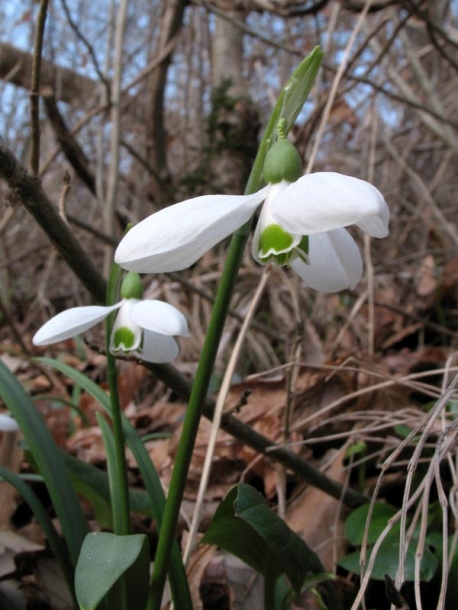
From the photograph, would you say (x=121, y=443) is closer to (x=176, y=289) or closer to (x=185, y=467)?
(x=185, y=467)

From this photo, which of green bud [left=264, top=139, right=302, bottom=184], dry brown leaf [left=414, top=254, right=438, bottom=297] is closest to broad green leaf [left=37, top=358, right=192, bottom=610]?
green bud [left=264, top=139, right=302, bottom=184]

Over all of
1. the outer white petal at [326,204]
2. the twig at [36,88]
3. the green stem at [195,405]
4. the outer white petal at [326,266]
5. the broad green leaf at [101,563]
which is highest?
the twig at [36,88]

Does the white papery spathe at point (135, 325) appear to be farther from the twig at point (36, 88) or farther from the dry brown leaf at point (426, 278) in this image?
the dry brown leaf at point (426, 278)

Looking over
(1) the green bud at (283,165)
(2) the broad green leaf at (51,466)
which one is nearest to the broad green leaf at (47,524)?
(2) the broad green leaf at (51,466)

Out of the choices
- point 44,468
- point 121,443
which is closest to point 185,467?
point 121,443

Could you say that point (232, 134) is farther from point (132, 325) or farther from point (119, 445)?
point (119, 445)

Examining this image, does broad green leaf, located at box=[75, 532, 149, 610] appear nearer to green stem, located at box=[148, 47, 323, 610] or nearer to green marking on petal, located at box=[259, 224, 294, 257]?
green stem, located at box=[148, 47, 323, 610]
